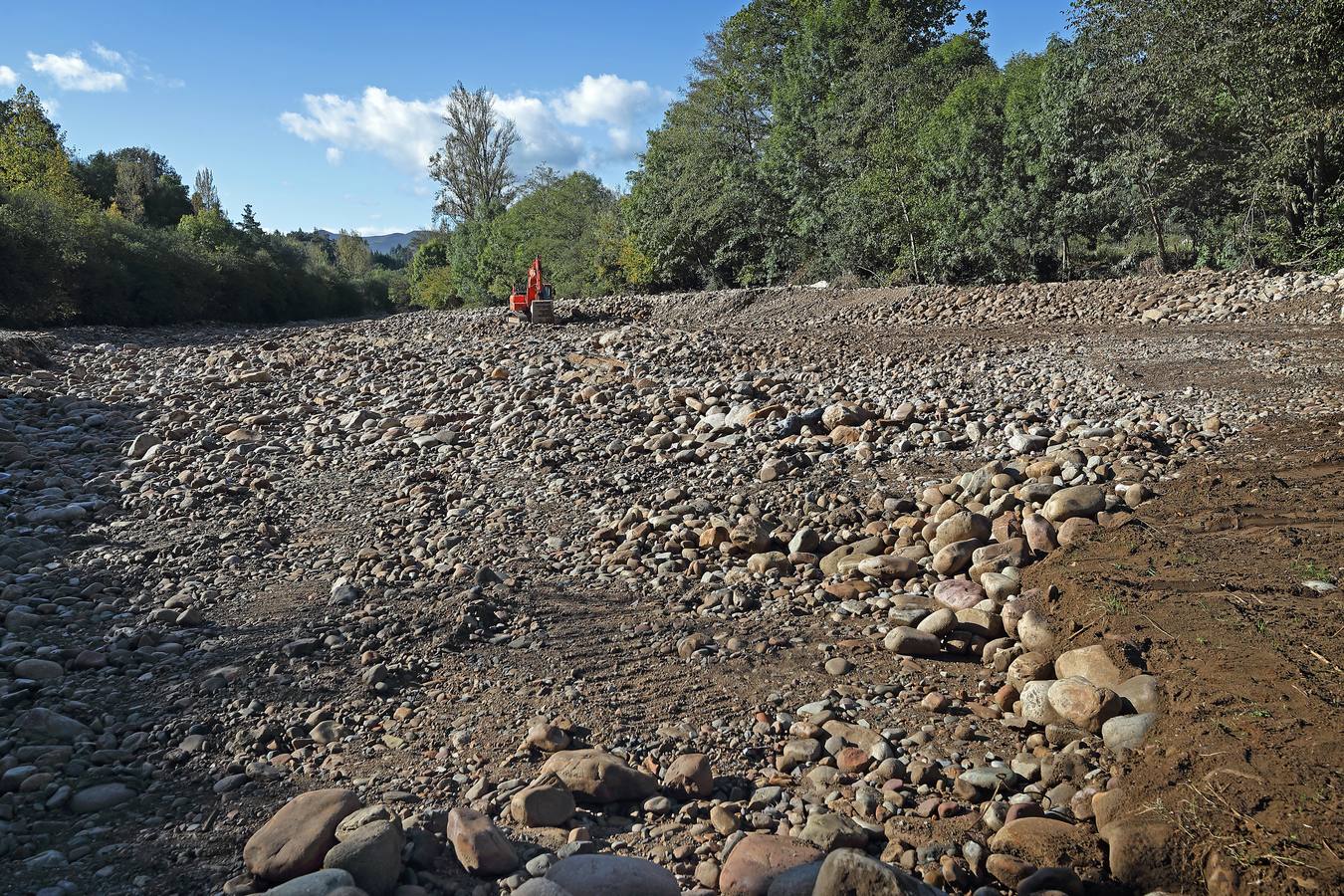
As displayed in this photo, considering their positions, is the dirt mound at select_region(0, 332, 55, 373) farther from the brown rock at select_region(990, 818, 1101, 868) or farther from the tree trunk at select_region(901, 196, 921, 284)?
the tree trunk at select_region(901, 196, 921, 284)

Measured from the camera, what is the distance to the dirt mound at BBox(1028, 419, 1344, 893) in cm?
266

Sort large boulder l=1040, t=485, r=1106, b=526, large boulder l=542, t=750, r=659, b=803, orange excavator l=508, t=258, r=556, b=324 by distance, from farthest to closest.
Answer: orange excavator l=508, t=258, r=556, b=324 < large boulder l=1040, t=485, r=1106, b=526 < large boulder l=542, t=750, r=659, b=803

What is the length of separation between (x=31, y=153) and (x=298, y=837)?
96.8 feet

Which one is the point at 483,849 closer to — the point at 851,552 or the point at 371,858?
the point at 371,858

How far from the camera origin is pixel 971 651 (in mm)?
4355

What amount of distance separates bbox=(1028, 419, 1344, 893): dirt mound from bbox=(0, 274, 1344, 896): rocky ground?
2 centimetres

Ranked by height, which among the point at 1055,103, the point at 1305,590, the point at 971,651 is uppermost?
the point at 1055,103

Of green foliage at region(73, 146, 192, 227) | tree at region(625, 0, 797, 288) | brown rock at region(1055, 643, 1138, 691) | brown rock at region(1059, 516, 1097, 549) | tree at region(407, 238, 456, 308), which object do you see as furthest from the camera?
tree at region(407, 238, 456, 308)

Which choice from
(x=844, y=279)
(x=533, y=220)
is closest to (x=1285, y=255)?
(x=844, y=279)

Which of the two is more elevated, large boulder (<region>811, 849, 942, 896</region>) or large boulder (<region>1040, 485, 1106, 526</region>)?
large boulder (<region>1040, 485, 1106, 526</region>)

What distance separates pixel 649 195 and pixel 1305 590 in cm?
2248

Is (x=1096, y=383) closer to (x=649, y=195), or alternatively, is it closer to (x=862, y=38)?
(x=862, y=38)

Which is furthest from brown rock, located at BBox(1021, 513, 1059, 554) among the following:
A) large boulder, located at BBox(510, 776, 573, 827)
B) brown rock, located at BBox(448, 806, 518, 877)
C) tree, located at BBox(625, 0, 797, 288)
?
tree, located at BBox(625, 0, 797, 288)

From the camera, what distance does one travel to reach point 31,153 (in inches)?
996
